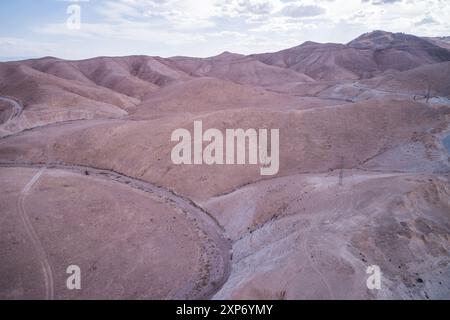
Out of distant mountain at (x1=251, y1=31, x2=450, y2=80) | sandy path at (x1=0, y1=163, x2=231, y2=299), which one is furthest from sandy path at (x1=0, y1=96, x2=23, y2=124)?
distant mountain at (x1=251, y1=31, x2=450, y2=80)

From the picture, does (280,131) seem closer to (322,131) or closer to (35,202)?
(322,131)

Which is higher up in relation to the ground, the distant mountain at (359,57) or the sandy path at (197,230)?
the distant mountain at (359,57)

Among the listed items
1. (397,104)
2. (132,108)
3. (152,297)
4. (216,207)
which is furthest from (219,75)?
(152,297)

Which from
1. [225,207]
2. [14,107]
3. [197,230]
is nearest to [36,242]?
[197,230]

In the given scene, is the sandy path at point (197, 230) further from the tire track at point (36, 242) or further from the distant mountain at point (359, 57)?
the distant mountain at point (359, 57)

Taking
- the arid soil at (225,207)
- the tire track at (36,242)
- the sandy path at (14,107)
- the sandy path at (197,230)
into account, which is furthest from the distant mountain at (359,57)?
the tire track at (36,242)

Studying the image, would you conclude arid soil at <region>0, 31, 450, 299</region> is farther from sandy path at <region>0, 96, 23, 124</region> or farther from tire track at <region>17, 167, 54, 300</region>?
sandy path at <region>0, 96, 23, 124</region>
